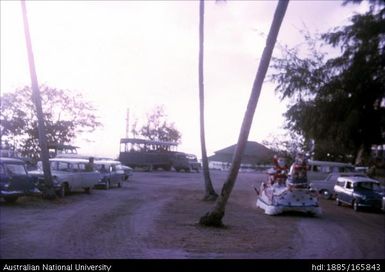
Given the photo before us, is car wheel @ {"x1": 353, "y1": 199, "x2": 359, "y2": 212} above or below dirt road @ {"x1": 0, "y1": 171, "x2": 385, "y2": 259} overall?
above

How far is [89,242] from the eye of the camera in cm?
1123

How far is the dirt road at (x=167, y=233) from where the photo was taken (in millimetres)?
10438

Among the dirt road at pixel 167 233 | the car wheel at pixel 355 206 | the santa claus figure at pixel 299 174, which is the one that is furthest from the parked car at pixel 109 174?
the car wheel at pixel 355 206

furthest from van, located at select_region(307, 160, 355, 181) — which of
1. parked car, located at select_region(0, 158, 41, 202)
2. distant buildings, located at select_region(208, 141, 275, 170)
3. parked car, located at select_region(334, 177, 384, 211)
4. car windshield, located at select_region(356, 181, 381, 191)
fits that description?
parked car, located at select_region(0, 158, 41, 202)

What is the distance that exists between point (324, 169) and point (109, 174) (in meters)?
17.4

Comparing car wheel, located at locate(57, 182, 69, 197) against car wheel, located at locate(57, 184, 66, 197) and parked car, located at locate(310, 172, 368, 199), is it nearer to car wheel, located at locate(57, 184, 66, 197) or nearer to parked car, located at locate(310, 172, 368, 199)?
car wheel, located at locate(57, 184, 66, 197)

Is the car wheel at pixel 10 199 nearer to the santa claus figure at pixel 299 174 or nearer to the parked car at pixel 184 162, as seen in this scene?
the santa claus figure at pixel 299 174

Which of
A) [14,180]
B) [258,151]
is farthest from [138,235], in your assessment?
[258,151]

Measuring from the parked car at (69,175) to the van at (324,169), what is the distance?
17.6 metres

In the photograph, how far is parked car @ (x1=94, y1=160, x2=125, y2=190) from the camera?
96.3ft

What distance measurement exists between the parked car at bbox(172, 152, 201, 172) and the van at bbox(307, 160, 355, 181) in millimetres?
20820

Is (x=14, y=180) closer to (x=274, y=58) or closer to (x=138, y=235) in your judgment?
(x=138, y=235)

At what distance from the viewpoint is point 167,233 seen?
1302cm
